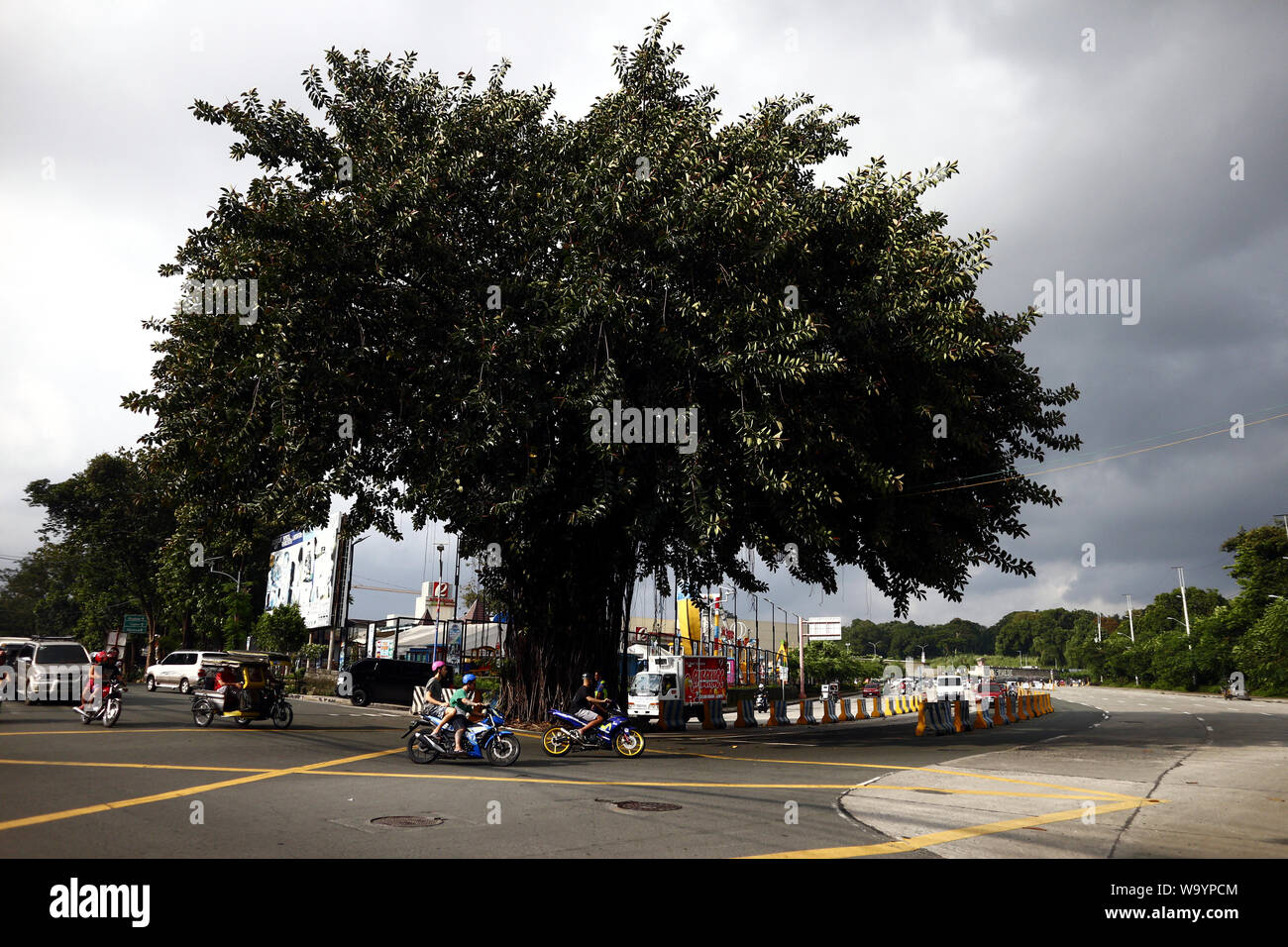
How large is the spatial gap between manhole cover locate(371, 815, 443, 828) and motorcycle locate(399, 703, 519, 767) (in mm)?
5616

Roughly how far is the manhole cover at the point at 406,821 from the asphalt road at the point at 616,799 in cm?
13

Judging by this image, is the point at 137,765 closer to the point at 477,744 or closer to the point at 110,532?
the point at 477,744

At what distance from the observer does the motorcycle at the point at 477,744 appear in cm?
1416

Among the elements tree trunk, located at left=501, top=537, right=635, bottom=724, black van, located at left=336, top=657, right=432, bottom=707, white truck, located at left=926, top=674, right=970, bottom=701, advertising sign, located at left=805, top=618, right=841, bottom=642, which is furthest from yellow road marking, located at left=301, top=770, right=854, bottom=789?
advertising sign, located at left=805, top=618, right=841, bottom=642

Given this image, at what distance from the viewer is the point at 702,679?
29.4 meters

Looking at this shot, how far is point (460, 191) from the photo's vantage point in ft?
61.8

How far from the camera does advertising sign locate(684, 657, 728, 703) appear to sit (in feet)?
93.9

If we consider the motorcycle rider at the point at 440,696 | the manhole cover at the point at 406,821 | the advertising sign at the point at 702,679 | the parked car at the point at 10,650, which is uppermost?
the motorcycle rider at the point at 440,696

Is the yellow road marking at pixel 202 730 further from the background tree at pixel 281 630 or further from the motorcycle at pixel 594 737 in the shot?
the background tree at pixel 281 630

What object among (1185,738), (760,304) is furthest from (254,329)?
(1185,738)

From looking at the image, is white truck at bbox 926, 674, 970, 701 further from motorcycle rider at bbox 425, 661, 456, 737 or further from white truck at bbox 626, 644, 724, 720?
motorcycle rider at bbox 425, 661, 456, 737

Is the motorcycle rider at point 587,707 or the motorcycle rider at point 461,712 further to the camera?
the motorcycle rider at point 587,707

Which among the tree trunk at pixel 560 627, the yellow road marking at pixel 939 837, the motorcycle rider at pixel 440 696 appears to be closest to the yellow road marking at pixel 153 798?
the motorcycle rider at pixel 440 696
